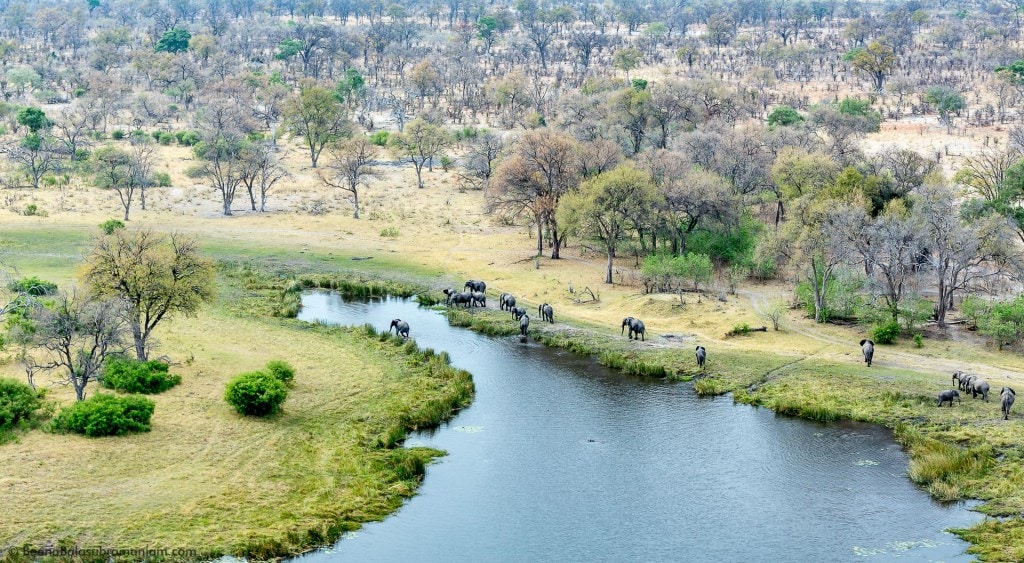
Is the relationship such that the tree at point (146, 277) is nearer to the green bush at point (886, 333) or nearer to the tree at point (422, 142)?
the green bush at point (886, 333)

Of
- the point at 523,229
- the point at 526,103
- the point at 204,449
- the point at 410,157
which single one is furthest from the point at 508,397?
the point at 526,103

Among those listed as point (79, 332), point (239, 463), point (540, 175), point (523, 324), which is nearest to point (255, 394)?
point (239, 463)

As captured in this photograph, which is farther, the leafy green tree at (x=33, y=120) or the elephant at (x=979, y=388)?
the leafy green tree at (x=33, y=120)

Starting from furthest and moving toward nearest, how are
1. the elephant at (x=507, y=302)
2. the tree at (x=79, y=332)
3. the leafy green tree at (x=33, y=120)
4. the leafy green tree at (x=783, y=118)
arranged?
1. the leafy green tree at (x=33, y=120)
2. the leafy green tree at (x=783, y=118)
3. the elephant at (x=507, y=302)
4. the tree at (x=79, y=332)

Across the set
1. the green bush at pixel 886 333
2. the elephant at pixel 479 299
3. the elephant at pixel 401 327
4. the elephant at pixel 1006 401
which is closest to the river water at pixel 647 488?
the elephant at pixel 1006 401

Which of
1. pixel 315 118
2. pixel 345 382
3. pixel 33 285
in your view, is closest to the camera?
pixel 345 382

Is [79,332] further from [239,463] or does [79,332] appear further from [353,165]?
[353,165]
